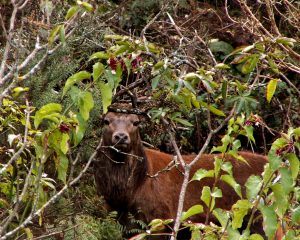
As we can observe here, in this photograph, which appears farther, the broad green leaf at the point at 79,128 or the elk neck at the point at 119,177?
the elk neck at the point at 119,177

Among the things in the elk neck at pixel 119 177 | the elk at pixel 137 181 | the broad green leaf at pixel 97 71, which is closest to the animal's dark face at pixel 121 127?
the elk at pixel 137 181

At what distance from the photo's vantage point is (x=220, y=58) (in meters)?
11.8

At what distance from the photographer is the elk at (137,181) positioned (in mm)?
8445

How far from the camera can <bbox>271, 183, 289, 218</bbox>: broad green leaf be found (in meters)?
4.20

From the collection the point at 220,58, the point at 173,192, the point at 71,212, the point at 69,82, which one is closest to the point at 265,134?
the point at 220,58

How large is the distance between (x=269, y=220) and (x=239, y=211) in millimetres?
167

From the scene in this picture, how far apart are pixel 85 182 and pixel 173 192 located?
3.23 feet

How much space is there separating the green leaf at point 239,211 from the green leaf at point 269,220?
0.07 metres

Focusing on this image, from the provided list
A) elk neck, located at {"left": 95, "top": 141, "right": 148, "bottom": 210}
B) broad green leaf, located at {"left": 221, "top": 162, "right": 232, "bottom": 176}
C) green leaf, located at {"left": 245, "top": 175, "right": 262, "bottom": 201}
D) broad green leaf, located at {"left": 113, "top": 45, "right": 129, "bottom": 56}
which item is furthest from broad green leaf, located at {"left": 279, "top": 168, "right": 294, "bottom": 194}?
elk neck, located at {"left": 95, "top": 141, "right": 148, "bottom": 210}

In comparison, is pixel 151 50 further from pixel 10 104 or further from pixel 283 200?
pixel 283 200

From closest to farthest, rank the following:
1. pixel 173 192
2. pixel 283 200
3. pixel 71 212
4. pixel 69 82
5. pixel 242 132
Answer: pixel 283 200 → pixel 69 82 → pixel 242 132 → pixel 71 212 → pixel 173 192

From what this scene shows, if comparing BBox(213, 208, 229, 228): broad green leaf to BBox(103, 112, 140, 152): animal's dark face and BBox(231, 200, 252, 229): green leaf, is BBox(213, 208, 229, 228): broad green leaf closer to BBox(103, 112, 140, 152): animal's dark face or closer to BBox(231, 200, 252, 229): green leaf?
BBox(231, 200, 252, 229): green leaf

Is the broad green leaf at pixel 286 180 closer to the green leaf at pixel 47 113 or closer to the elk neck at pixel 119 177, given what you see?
the green leaf at pixel 47 113

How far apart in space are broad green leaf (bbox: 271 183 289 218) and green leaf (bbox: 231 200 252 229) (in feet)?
0.43
